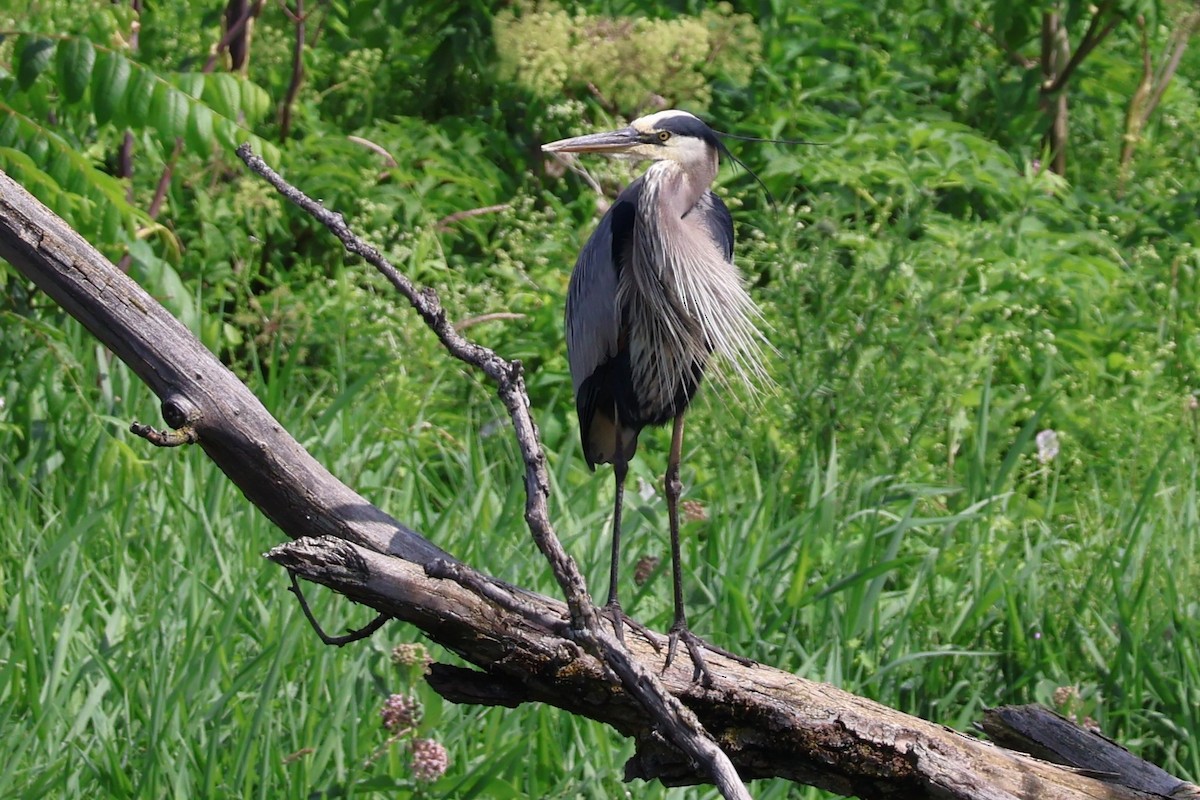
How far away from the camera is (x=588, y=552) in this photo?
3488mm

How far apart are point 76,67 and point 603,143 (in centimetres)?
169

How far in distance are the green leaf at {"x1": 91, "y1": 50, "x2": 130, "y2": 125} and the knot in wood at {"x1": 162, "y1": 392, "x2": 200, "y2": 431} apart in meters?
2.06

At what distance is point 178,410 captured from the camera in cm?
162

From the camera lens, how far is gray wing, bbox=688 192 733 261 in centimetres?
269

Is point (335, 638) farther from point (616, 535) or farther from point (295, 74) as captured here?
point (295, 74)

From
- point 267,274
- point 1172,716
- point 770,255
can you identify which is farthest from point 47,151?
point 1172,716

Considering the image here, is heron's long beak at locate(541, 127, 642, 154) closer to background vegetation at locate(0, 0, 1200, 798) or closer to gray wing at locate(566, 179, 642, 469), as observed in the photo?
gray wing at locate(566, 179, 642, 469)

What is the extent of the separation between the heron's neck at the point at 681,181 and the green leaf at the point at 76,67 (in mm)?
1677

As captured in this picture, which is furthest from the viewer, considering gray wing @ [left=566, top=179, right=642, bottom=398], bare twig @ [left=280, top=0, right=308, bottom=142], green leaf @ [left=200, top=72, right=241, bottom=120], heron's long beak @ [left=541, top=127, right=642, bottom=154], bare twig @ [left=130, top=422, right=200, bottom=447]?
bare twig @ [left=280, top=0, right=308, bottom=142]

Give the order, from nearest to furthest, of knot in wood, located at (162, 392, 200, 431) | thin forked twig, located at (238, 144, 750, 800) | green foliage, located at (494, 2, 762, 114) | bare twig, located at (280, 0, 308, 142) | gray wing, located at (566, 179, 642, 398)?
thin forked twig, located at (238, 144, 750, 800)
knot in wood, located at (162, 392, 200, 431)
gray wing, located at (566, 179, 642, 398)
green foliage, located at (494, 2, 762, 114)
bare twig, located at (280, 0, 308, 142)

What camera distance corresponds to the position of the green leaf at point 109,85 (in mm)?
3465

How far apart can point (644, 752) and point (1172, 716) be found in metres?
1.78

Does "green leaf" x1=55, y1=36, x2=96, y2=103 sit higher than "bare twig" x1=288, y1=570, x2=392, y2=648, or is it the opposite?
"green leaf" x1=55, y1=36, x2=96, y2=103

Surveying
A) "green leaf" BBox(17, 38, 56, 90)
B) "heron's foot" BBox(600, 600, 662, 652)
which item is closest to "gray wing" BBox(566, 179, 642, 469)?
"heron's foot" BBox(600, 600, 662, 652)
